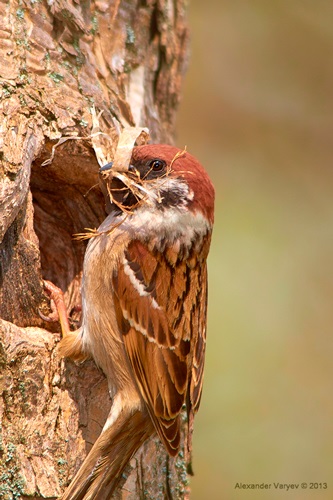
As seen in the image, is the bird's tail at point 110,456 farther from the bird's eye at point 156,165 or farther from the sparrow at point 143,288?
the bird's eye at point 156,165

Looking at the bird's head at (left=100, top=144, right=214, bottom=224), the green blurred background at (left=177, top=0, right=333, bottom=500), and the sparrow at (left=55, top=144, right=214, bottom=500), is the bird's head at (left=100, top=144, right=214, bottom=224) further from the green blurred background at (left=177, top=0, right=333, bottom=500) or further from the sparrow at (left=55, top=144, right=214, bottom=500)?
the green blurred background at (left=177, top=0, right=333, bottom=500)

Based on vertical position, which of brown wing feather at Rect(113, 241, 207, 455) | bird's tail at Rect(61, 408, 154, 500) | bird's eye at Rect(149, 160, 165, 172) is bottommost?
bird's tail at Rect(61, 408, 154, 500)

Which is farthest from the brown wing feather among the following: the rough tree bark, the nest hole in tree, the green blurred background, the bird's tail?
the green blurred background

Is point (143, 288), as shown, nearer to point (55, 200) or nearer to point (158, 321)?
point (158, 321)

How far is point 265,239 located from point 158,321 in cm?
290

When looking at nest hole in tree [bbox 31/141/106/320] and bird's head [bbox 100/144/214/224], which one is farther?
nest hole in tree [bbox 31/141/106/320]

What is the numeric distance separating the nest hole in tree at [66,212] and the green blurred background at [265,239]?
2076mm

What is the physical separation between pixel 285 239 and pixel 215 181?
2.35 feet

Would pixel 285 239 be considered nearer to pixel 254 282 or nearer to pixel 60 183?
pixel 254 282

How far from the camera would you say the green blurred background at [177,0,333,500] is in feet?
17.7

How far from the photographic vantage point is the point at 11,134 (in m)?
3.00

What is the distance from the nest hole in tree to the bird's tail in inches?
26.8

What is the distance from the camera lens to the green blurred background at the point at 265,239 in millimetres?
5395

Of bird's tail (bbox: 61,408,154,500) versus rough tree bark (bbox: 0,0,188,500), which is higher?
rough tree bark (bbox: 0,0,188,500)
